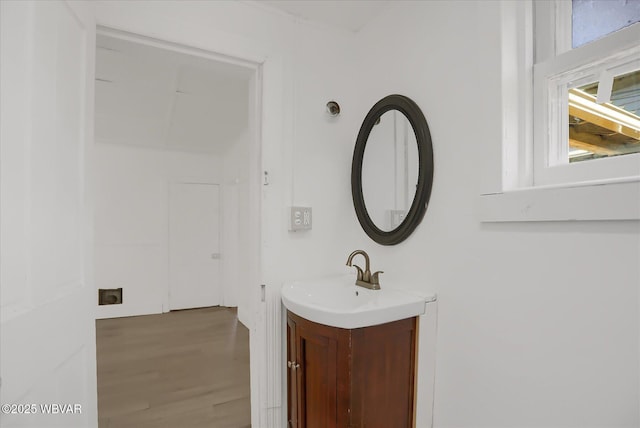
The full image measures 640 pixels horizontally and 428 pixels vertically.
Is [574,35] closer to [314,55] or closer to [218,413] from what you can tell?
[314,55]

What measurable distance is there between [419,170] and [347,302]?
715 mm

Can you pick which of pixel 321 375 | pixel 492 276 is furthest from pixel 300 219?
pixel 492 276

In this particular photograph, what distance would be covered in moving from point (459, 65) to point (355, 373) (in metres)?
1.26

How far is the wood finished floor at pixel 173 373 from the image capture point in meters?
1.93

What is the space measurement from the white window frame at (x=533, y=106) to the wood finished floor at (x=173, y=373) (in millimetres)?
1960

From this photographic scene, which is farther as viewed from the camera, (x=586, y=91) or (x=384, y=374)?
(x=384, y=374)

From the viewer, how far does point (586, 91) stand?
97 cm

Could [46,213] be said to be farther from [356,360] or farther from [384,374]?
[384,374]

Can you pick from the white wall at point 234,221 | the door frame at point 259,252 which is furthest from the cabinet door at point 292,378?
the white wall at point 234,221

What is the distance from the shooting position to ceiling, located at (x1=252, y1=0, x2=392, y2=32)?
158 cm

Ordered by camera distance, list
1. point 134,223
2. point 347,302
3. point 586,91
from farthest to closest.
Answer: point 134,223 → point 347,302 → point 586,91

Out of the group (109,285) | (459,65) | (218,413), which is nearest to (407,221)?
(459,65)

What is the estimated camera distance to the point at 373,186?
1.65 metres

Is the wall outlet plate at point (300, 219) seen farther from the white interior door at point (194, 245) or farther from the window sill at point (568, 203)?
the white interior door at point (194, 245)
